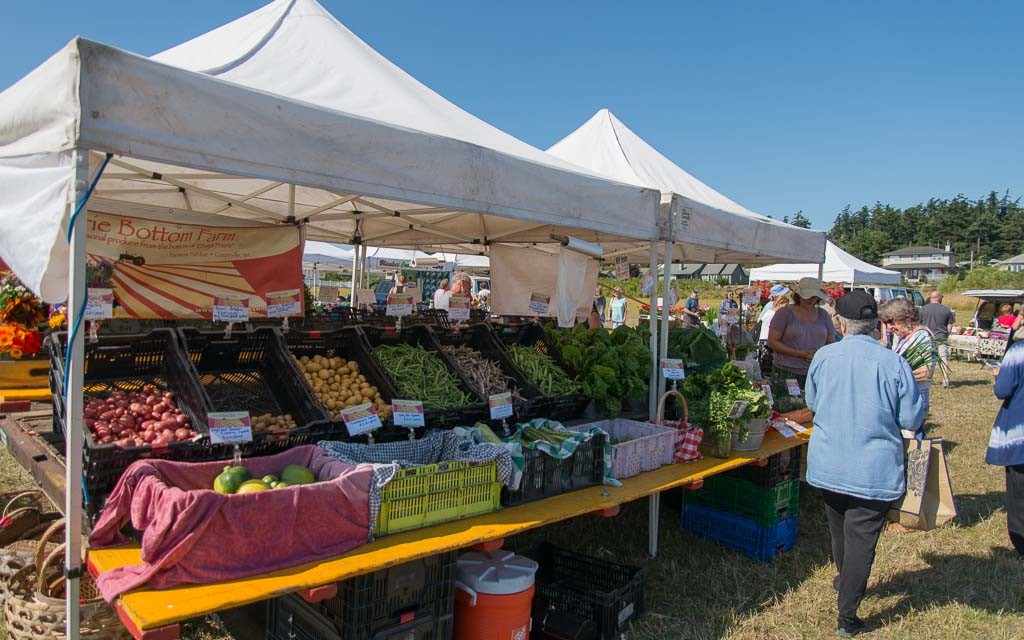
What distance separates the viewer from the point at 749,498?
4.98 metres

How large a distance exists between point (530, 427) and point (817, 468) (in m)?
1.68

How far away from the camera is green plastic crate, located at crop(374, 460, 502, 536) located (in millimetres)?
2766

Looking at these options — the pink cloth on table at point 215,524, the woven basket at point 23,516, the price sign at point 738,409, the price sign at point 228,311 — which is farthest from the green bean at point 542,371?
the woven basket at point 23,516

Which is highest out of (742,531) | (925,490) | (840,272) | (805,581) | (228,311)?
(840,272)

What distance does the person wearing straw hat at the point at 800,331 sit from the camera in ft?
20.2

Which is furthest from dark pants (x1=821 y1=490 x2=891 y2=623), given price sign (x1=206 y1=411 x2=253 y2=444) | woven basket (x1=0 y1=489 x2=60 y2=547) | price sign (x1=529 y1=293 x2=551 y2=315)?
woven basket (x1=0 y1=489 x2=60 y2=547)

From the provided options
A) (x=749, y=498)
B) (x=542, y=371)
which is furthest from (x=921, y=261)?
(x=542, y=371)

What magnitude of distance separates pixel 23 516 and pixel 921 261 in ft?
344

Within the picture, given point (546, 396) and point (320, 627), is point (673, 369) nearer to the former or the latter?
point (546, 396)

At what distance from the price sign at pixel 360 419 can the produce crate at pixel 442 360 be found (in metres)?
0.42

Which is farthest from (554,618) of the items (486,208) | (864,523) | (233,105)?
(233,105)

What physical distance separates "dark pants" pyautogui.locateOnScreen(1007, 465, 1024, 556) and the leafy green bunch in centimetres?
282

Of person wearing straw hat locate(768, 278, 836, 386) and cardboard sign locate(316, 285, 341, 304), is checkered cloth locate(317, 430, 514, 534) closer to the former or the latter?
cardboard sign locate(316, 285, 341, 304)

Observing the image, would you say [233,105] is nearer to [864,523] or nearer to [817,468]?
[817,468]
